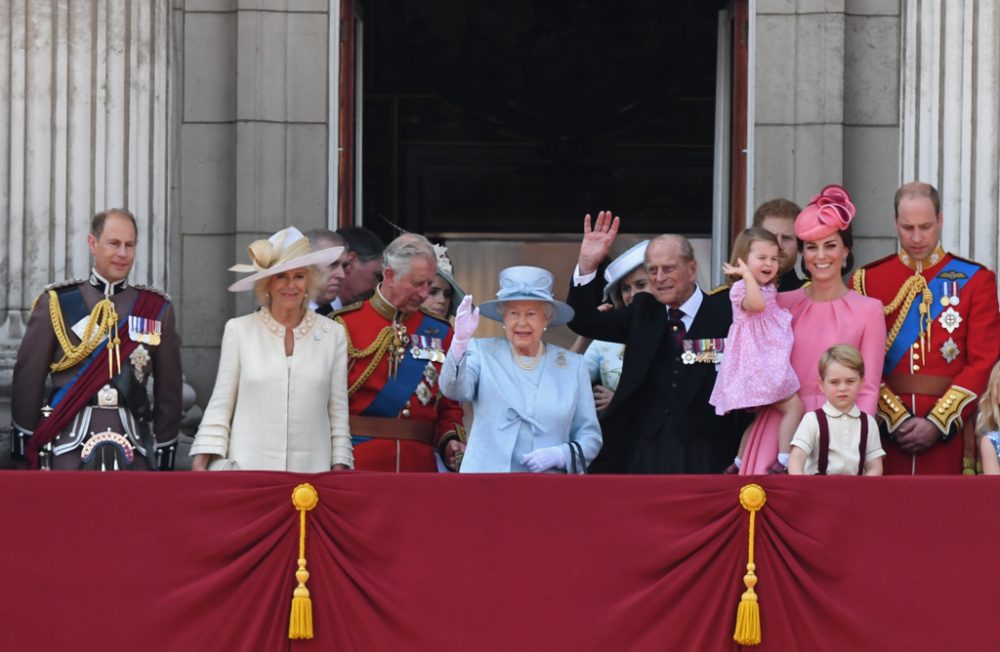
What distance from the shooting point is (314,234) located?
901 centimetres

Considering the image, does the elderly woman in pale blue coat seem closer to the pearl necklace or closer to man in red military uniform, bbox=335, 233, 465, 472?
the pearl necklace

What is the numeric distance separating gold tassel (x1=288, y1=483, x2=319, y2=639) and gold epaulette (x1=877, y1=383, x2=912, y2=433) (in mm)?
2478

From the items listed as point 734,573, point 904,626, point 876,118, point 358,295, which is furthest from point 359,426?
point 876,118

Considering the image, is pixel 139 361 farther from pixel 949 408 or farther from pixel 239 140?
pixel 949 408

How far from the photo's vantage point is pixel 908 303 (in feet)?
27.6

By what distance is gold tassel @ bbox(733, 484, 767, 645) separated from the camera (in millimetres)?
7062

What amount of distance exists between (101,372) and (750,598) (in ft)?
9.54

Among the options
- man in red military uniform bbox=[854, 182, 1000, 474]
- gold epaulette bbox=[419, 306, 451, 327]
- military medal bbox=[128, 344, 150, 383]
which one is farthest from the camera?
gold epaulette bbox=[419, 306, 451, 327]

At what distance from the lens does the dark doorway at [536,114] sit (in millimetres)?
16234

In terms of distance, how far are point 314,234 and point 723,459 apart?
7.15 feet

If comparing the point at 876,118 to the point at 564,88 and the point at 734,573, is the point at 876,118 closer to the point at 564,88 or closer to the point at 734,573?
the point at 734,573

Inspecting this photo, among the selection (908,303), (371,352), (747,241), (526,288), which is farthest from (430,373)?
(908,303)

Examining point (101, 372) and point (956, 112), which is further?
point (956, 112)

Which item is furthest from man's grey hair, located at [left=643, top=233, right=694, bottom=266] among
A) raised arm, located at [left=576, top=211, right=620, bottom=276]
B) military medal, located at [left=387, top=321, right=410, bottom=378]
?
military medal, located at [left=387, top=321, right=410, bottom=378]
